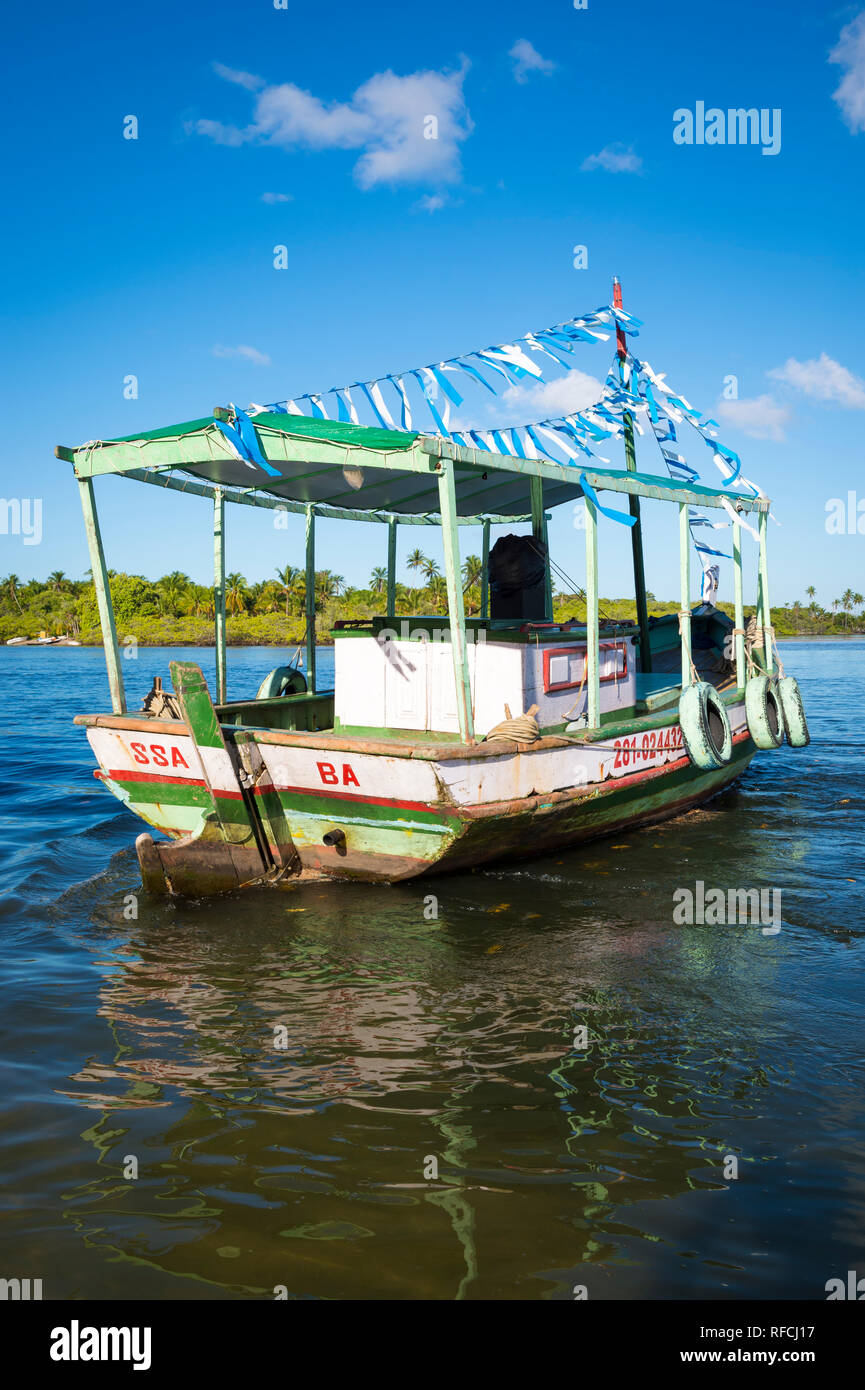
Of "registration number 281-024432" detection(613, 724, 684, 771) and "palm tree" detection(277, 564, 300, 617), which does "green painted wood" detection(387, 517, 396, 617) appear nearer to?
"registration number 281-024432" detection(613, 724, 684, 771)

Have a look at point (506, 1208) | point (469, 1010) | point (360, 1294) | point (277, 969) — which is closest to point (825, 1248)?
point (506, 1208)

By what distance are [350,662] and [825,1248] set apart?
619cm

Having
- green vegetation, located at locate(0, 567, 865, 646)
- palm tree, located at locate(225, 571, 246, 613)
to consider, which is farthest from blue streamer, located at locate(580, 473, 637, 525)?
palm tree, located at locate(225, 571, 246, 613)

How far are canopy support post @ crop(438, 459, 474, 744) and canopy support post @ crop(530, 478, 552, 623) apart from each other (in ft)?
10.4

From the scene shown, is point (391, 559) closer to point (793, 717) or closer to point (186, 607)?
point (793, 717)

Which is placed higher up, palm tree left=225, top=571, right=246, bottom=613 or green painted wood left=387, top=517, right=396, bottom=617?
palm tree left=225, top=571, right=246, bottom=613

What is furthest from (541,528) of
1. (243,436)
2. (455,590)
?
(243,436)

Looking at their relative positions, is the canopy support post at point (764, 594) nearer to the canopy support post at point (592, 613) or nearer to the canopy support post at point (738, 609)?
the canopy support post at point (738, 609)

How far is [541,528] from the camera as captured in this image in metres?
10.4

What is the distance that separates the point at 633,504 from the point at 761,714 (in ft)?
12.6

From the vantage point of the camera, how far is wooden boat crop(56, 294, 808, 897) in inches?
279

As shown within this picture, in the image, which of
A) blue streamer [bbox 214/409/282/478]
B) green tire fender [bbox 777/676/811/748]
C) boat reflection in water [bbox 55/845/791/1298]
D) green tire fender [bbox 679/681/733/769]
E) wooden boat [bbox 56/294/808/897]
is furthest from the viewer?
green tire fender [bbox 777/676/811/748]

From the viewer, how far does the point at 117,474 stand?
8.10 meters
